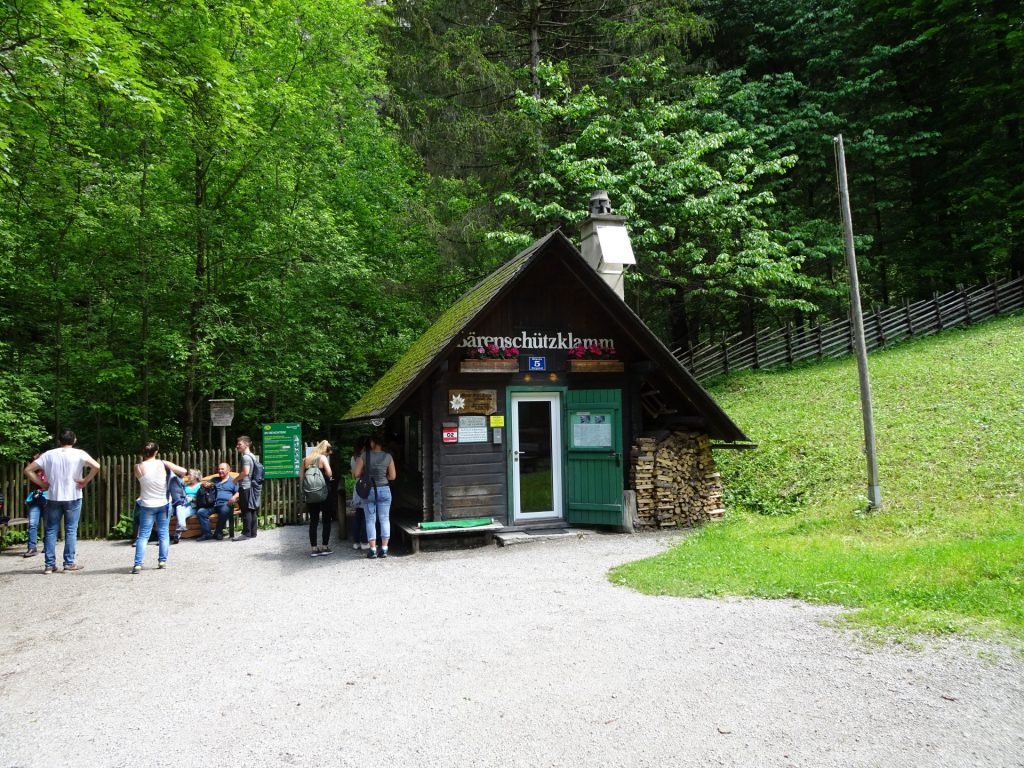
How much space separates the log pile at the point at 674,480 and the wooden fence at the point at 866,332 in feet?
43.5

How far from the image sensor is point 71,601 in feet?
25.6

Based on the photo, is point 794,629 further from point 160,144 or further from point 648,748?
point 160,144

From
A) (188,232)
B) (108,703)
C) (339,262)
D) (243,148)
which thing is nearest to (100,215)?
(188,232)

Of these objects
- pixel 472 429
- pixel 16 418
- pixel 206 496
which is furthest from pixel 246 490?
pixel 472 429

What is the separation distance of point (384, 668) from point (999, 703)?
4.05 metres

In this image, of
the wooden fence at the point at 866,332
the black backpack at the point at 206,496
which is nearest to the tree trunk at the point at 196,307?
the black backpack at the point at 206,496

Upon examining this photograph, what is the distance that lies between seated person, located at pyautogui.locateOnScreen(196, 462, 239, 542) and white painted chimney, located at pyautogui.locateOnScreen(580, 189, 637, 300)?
26.0 feet

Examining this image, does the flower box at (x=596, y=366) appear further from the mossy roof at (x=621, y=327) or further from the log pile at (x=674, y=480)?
the log pile at (x=674, y=480)

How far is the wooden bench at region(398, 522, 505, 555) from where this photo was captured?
9.97m

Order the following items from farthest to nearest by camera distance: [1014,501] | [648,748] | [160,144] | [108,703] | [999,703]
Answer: [160,144] → [1014,501] → [108,703] → [999,703] → [648,748]

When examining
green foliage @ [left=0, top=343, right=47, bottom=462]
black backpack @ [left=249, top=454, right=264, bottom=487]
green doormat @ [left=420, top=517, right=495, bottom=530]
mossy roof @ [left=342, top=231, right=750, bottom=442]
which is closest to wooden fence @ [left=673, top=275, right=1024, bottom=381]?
mossy roof @ [left=342, top=231, right=750, bottom=442]

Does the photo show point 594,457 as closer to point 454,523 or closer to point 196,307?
point 454,523

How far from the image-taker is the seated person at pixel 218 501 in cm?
1251

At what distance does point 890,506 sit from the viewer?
32.0 ft
